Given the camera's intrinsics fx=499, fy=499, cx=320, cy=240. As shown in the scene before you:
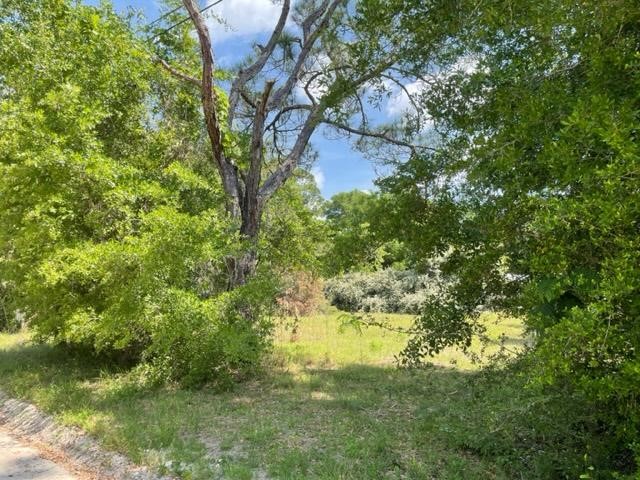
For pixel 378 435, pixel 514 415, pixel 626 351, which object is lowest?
pixel 378 435

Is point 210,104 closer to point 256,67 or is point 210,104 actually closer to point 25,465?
point 256,67

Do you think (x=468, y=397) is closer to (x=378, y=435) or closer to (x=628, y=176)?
(x=378, y=435)

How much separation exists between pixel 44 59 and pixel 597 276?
841cm

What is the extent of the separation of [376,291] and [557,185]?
18.2 m

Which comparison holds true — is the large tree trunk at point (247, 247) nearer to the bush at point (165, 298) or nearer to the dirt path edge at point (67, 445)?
the bush at point (165, 298)

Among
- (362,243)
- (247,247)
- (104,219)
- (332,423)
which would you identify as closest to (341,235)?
(362,243)

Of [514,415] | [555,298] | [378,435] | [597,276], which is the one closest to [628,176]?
[597,276]

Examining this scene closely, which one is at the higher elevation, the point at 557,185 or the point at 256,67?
the point at 256,67

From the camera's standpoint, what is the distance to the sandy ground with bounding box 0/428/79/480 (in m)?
4.73

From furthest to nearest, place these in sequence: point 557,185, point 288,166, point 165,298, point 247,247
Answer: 1. point 288,166
2. point 247,247
3. point 165,298
4. point 557,185

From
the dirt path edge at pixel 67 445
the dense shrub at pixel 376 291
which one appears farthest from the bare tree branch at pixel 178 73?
the dense shrub at pixel 376 291

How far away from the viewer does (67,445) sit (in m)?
5.33

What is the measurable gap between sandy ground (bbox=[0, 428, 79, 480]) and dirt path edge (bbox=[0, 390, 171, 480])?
0.09 metres

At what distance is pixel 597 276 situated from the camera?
250 cm
